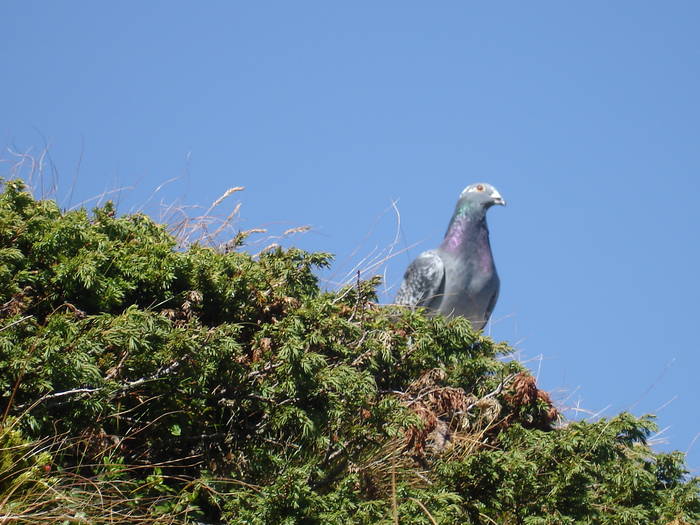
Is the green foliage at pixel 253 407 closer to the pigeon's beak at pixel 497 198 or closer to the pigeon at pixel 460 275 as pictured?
the pigeon at pixel 460 275

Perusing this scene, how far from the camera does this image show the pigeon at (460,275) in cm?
1018

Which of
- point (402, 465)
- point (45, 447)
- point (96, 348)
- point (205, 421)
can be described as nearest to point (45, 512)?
point (45, 447)

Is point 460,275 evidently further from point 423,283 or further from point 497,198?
point 497,198

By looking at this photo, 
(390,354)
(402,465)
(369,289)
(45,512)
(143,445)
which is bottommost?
(45,512)

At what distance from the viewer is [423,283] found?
10.2m

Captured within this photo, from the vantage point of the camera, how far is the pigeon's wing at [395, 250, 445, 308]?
10117 millimetres

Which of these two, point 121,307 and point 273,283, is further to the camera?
point 273,283

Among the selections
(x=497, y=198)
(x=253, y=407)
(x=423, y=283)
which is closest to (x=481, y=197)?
(x=497, y=198)

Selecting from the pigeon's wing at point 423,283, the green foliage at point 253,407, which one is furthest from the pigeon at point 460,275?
the green foliage at point 253,407

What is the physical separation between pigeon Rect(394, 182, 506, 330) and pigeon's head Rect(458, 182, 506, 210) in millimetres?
20

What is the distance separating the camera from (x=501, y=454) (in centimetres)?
620

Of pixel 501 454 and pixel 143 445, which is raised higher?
pixel 501 454

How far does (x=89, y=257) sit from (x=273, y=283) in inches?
51.6

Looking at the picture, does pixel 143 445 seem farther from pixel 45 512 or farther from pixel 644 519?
pixel 644 519
